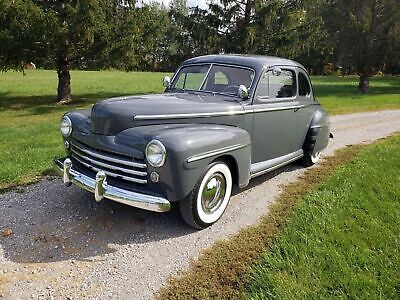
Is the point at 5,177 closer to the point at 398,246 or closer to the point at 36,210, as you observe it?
the point at 36,210

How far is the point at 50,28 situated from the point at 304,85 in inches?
387

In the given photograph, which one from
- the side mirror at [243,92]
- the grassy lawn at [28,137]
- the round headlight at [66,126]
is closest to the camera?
the round headlight at [66,126]

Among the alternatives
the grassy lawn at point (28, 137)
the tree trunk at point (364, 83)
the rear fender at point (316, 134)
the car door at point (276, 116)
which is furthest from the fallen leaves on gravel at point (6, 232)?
the tree trunk at point (364, 83)

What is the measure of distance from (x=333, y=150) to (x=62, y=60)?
11.7 metres

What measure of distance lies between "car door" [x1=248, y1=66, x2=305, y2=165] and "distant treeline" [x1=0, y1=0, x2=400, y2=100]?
383 inches

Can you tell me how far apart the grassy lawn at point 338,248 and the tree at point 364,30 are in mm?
19060

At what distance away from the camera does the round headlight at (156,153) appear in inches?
125

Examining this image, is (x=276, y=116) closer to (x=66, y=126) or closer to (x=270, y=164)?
(x=270, y=164)

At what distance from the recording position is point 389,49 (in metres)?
21.2

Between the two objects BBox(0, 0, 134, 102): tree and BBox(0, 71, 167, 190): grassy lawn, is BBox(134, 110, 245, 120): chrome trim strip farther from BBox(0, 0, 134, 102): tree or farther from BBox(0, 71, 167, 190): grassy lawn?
BBox(0, 0, 134, 102): tree

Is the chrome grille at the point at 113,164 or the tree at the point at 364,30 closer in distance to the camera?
the chrome grille at the point at 113,164

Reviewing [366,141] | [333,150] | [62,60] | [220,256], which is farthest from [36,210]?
[62,60]

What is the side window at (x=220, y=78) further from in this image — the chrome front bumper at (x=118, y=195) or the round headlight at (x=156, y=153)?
the chrome front bumper at (x=118, y=195)

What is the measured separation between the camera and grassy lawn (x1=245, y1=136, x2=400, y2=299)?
9.26 feet
